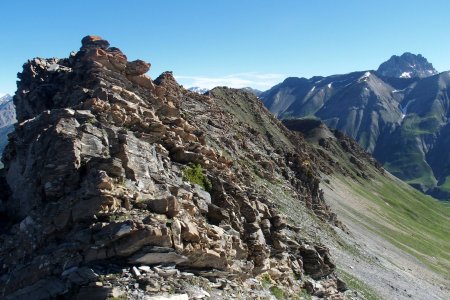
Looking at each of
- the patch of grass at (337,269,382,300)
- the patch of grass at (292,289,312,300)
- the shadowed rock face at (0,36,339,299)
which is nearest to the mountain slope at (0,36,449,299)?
the shadowed rock face at (0,36,339,299)

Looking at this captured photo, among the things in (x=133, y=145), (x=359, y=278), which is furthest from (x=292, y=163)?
(x=133, y=145)

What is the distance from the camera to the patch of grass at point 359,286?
51094mm

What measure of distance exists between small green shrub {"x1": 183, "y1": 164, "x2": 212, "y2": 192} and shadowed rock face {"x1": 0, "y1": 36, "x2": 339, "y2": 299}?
49cm

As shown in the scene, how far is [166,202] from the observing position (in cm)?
2791

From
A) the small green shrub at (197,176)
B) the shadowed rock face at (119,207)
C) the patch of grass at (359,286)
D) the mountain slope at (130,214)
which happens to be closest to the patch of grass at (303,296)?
the mountain slope at (130,214)

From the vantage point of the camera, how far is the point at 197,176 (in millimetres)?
38688

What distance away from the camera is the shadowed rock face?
80.3ft

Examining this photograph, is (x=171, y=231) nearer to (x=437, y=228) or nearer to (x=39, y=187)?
(x=39, y=187)

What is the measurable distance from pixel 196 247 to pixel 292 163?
284 feet

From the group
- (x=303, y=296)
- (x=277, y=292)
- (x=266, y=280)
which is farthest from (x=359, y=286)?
(x=277, y=292)

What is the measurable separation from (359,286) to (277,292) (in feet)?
78.0

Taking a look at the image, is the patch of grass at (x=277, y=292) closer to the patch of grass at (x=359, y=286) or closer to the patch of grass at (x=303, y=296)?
the patch of grass at (x=303, y=296)

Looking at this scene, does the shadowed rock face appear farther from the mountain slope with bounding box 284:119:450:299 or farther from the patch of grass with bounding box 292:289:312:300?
the mountain slope with bounding box 284:119:450:299

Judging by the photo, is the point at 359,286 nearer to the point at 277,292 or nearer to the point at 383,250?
the point at 277,292
